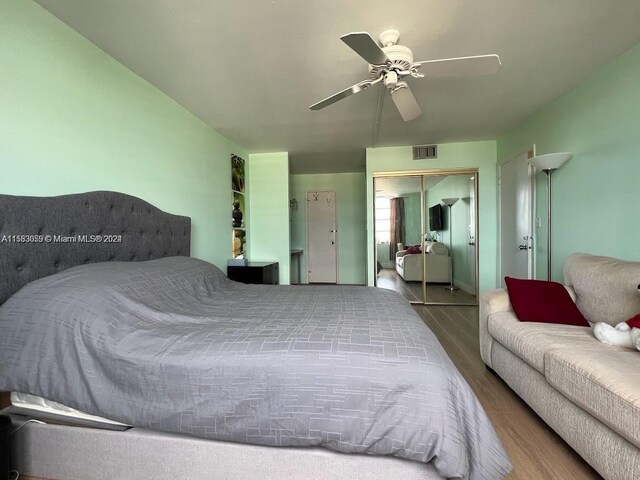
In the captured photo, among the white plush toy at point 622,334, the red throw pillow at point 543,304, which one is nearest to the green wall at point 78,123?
the red throw pillow at point 543,304

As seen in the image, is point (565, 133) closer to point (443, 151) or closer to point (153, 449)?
point (443, 151)

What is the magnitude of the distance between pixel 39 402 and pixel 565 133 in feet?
13.5

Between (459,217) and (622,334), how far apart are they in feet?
9.46

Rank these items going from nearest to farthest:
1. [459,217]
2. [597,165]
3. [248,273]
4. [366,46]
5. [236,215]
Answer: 1. [366,46]
2. [597,165]
3. [248,273]
4. [236,215]
5. [459,217]

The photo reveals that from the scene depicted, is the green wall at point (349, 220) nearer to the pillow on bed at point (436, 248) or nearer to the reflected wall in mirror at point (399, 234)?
the reflected wall in mirror at point (399, 234)

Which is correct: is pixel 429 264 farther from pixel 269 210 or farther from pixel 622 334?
pixel 622 334

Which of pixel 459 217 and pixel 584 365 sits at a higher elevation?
pixel 459 217

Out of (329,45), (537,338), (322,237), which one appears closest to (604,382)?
Answer: (537,338)

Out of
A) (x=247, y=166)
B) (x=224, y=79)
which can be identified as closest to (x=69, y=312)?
(x=224, y=79)

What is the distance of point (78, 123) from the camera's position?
1693mm

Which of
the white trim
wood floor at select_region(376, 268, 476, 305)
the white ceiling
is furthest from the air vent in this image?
wood floor at select_region(376, 268, 476, 305)

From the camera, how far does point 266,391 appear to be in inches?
37.8

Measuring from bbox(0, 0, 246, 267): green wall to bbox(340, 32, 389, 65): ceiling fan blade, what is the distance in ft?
5.27

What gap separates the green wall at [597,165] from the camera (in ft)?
6.45
